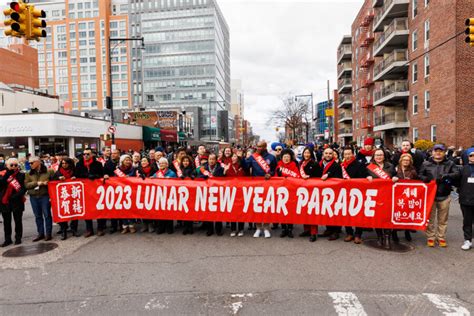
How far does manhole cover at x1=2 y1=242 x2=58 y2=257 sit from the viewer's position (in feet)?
19.8

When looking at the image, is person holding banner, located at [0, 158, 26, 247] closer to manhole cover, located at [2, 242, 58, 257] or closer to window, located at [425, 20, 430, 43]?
manhole cover, located at [2, 242, 58, 257]

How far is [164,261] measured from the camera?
5.43 meters

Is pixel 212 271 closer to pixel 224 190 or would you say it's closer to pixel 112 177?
pixel 224 190

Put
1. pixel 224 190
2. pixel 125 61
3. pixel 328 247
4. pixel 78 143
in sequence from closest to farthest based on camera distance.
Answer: pixel 328 247 < pixel 224 190 < pixel 78 143 < pixel 125 61

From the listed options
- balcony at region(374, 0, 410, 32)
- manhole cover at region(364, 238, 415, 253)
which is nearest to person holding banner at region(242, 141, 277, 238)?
manhole cover at region(364, 238, 415, 253)

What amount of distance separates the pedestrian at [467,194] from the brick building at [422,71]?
33.0 ft

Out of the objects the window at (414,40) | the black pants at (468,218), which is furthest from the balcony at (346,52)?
the black pants at (468,218)

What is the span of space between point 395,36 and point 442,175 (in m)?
26.9

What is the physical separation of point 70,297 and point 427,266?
A: 530 cm

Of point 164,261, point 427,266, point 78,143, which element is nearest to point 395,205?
point 427,266

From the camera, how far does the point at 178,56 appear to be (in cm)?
9800

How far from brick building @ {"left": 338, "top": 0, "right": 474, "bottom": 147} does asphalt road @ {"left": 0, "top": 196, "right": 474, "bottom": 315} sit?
12.2 m

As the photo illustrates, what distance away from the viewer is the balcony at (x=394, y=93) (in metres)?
28.5

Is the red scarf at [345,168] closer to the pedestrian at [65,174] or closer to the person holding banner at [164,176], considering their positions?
the person holding banner at [164,176]
